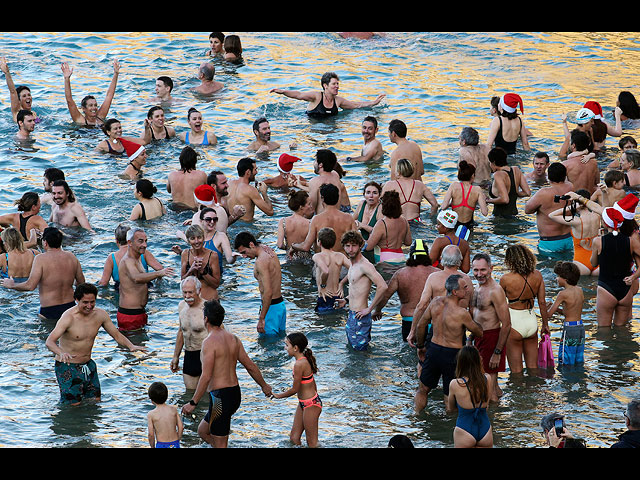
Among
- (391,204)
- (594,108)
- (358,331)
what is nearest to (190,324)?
(358,331)

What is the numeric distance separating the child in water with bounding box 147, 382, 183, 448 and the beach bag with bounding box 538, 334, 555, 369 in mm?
4459

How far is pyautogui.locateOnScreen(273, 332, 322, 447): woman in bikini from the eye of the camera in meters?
8.72

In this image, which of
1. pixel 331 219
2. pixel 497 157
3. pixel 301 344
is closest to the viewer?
pixel 301 344

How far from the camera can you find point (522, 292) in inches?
389

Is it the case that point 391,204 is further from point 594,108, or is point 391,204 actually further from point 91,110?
point 91,110

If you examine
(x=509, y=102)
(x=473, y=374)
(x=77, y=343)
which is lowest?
(x=77, y=343)

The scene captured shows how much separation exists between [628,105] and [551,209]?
5.39 metres

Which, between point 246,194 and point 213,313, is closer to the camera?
point 213,313

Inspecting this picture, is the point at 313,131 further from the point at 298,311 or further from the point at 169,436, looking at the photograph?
the point at 169,436

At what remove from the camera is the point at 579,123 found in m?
15.7

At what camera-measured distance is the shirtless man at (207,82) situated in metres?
21.2

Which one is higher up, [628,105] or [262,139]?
[628,105]
